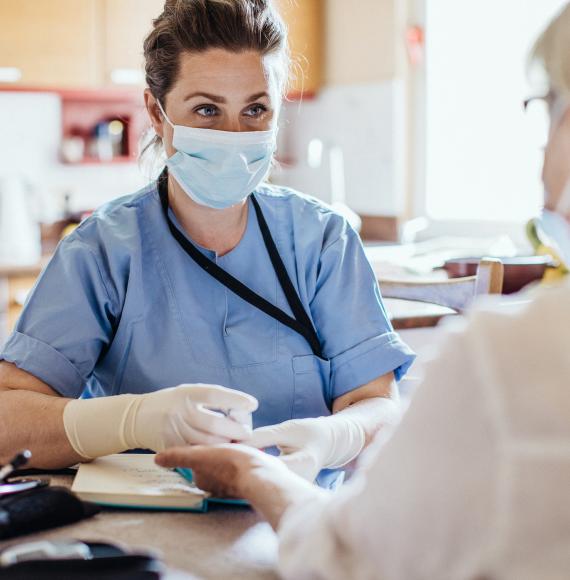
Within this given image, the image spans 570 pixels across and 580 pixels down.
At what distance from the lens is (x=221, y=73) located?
1.51 metres

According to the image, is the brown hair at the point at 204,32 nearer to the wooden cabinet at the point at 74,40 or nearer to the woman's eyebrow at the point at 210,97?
the woman's eyebrow at the point at 210,97

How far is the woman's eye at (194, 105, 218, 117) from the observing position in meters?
1.53

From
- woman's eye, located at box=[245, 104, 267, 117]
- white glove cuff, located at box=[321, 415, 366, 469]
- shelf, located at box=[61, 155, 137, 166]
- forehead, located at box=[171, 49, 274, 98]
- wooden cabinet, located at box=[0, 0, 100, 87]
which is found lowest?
white glove cuff, located at box=[321, 415, 366, 469]

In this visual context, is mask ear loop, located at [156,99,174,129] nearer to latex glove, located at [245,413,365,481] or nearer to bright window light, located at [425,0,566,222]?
latex glove, located at [245,413,365,481]

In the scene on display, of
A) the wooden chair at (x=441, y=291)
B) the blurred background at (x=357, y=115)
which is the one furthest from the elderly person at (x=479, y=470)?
the blurred background at (x=357, y=115)

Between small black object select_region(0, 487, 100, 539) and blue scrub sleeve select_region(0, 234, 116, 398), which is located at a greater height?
blue scrub sleeve select_region(0, 234, 116, 398)

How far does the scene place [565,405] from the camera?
641mm

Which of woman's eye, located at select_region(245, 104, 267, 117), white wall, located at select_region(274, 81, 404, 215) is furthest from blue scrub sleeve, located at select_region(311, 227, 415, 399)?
white wall, located at select_region(274, 81, 404, 215)

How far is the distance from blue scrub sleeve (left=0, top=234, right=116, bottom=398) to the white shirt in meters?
0.81

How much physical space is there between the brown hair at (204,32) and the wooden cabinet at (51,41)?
2181 mm

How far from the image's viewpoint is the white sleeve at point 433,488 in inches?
25.2

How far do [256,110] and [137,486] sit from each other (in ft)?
2.46

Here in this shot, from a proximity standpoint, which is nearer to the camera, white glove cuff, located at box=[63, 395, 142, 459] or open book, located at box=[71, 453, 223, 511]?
open book, located at box=[71, 453, 223, 511]

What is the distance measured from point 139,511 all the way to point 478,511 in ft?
1.82
